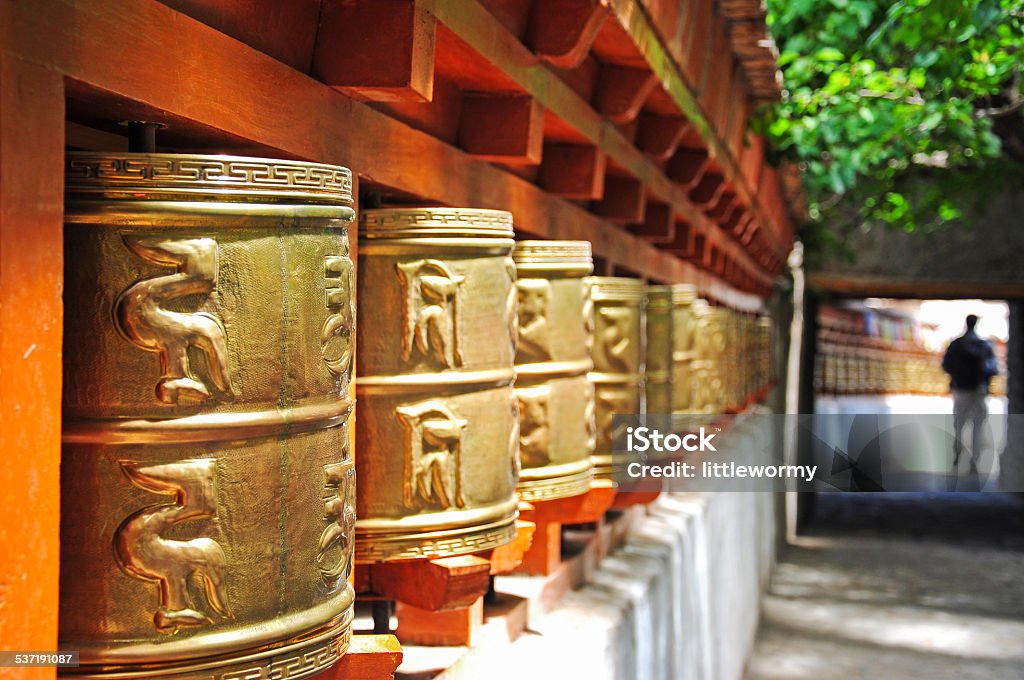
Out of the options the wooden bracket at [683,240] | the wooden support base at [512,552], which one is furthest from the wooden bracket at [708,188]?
the wooden support base at [512,552]

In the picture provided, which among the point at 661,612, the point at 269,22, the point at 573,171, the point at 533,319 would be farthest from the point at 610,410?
the point at 269,22

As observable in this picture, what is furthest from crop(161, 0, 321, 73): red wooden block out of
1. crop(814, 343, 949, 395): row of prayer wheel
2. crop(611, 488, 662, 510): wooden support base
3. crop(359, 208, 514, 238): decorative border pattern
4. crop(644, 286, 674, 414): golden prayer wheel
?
crop(814, 343, 949, 395): row of prayer wheel

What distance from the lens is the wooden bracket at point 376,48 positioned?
2564mm

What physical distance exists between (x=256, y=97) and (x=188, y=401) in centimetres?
64

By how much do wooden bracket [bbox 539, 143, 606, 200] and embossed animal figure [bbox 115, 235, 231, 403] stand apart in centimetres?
285

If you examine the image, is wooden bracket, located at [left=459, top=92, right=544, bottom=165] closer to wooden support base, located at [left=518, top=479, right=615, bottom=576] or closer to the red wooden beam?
wooden support base, located at [left=518, top=479, right=615, bottom=576]

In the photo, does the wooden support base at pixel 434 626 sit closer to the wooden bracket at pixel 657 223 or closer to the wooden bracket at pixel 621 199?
the wooden bracket at pixel 621 199

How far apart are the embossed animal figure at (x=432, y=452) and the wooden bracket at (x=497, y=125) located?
1.06m

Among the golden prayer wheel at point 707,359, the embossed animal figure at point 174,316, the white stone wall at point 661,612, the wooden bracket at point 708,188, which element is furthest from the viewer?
the wooden bracket at point 708,188

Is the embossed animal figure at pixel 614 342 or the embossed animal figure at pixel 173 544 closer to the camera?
the embossed animal figure at pixel 173 544

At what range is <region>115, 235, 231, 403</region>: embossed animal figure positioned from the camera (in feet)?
5.90

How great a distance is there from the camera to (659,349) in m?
5.66

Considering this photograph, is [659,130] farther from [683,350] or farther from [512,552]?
[512,552]

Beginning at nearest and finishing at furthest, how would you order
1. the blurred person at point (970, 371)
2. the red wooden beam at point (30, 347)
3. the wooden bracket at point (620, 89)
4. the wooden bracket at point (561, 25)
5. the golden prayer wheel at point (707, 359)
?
the red wooden beam at point (30, 347) → the wooden bracket at point (561, 25) → the wooden bracket at point (620, 89) → the golden prayer wheel at point (707, 359) → the blurred person at point (970, 371)
